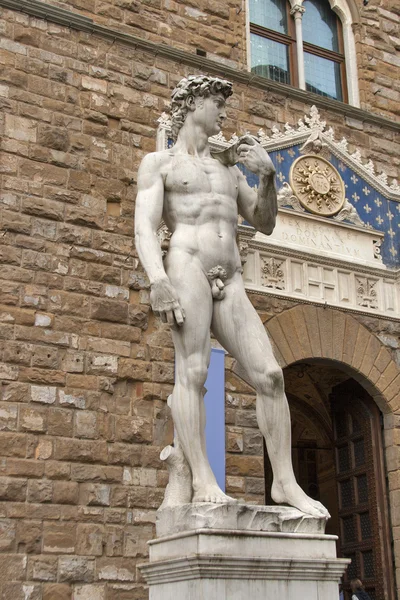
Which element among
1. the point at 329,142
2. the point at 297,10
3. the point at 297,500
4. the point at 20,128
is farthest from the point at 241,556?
the point at 297,10

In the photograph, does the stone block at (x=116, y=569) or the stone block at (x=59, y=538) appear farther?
the stone block at (x=116, y=569)

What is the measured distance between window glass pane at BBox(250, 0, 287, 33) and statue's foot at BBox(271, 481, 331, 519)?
7670mm

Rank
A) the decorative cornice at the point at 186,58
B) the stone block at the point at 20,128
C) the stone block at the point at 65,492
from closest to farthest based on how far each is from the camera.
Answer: the stone block at the point at 65,492 → the stone block at the point at 20,128 → the decorative cornice at the point at 186,58

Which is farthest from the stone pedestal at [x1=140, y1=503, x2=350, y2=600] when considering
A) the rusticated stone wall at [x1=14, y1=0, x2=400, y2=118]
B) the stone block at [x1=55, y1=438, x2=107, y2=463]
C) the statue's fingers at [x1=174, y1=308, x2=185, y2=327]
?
the rusticated stone wall at [x1=14, y1=0, x2=400, y2=118]

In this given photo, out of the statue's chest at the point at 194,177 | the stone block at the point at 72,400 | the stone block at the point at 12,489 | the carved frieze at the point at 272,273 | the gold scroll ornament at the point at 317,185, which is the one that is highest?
the gold scroll ornament at the point at 317,185

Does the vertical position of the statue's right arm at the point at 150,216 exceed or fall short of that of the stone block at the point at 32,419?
it exceeds it

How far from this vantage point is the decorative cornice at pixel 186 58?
31.5 ft

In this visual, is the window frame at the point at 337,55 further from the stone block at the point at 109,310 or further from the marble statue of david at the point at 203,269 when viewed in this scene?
the marble statue of david at the point at 203,269

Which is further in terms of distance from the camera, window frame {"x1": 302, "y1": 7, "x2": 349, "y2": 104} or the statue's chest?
window frame {"x1": 302, "y1": 7, "x2": 349, "y2": 104}

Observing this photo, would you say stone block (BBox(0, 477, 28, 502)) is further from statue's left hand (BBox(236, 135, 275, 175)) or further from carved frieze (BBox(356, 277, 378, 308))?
carved frieze (BBox(356, 277, 378, 308))

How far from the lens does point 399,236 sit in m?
11.1

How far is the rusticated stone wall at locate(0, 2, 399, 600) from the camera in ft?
26.7

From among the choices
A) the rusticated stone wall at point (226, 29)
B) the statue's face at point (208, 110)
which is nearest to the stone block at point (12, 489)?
the statue's face at point (208, 110)

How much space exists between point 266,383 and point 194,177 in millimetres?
1457
